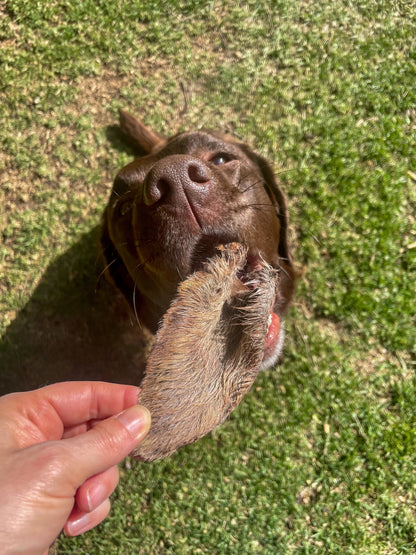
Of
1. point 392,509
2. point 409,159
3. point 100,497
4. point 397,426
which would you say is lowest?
point 392,509

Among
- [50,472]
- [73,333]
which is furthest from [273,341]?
[73,333]

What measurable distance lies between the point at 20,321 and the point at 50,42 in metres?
2.67

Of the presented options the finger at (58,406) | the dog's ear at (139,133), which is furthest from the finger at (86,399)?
the dog's ear at (139,133)

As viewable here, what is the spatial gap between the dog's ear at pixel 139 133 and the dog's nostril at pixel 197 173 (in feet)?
6.39

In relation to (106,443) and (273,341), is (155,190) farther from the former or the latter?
(273,341)

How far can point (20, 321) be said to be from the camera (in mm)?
4008

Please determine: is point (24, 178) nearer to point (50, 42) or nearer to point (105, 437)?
point (50, 42)

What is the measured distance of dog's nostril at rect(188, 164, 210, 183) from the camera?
206 centimetres

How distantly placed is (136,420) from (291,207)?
111 inches

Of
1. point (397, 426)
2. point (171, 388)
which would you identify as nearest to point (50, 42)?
point (171, 388)

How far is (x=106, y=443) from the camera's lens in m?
1.74

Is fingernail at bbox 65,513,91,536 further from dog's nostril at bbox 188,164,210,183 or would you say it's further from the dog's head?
dog's nostril at bbox 188,164,210,183

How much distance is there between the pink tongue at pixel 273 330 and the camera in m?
2.90

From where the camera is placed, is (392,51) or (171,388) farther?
(392,51)
